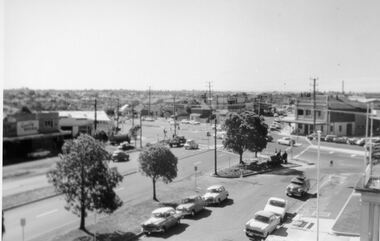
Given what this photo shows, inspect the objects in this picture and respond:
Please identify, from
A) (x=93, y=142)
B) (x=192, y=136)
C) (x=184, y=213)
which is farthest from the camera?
(x=192, y=136)

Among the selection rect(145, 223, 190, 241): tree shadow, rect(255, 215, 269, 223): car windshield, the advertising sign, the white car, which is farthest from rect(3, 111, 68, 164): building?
the white car

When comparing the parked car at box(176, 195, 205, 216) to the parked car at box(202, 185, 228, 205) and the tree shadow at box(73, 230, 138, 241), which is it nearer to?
the parked car at box(202, 185, 228, 205)

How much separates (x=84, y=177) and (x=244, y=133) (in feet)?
35.9

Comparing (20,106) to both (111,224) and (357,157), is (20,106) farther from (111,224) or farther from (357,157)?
(357,157)

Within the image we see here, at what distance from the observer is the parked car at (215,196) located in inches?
555

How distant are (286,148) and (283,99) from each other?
941 cm

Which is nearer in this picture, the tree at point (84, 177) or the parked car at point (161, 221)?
the tree at point (84, 177)

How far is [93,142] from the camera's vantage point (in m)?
11.0

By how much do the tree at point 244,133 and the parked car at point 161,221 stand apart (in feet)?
28.2

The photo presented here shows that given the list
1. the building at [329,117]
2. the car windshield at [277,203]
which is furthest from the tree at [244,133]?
the building at [329,117]

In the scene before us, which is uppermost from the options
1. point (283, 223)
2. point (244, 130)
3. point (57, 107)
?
point (57, 107)

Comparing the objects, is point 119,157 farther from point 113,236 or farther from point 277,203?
point 113,236

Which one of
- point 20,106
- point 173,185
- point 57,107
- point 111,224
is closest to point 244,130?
point 173,185

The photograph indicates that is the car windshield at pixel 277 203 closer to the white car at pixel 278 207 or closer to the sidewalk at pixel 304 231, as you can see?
the white car at pixel 278 207
